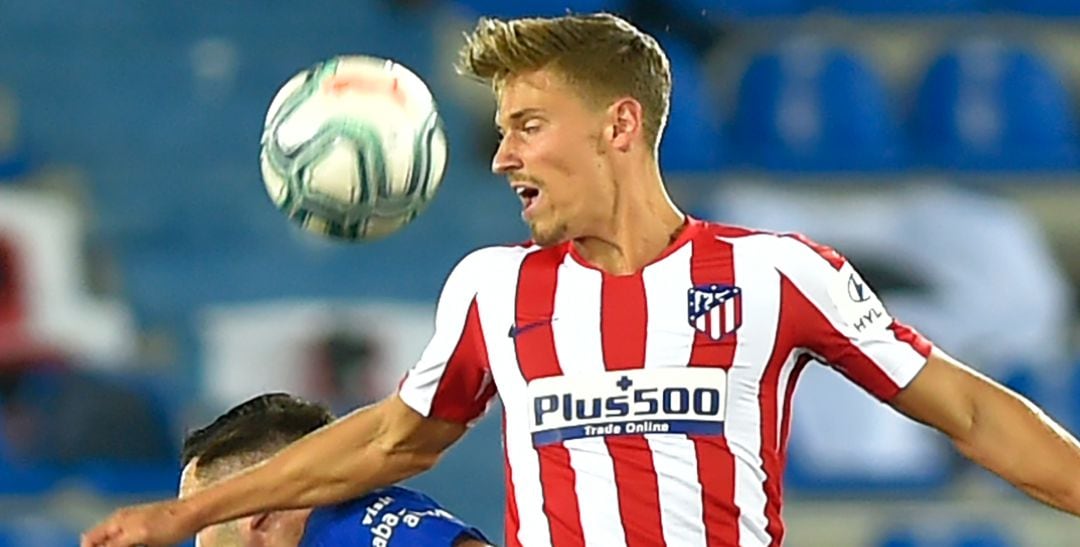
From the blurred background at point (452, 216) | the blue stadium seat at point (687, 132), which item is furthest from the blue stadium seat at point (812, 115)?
the blue stadium seat at point (687, 132)

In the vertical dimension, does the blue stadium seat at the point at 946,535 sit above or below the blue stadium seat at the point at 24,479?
below

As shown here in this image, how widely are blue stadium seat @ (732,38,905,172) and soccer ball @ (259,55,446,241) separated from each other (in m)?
4.95

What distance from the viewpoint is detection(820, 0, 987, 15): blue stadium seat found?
29.8 ft

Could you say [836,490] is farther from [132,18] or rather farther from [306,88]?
[306,88]

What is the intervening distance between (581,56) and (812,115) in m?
5.24

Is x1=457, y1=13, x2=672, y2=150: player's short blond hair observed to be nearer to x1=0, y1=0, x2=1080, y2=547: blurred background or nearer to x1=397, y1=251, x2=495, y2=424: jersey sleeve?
x1=397, y1=251, x2=495, y2=424: jersey sleeve

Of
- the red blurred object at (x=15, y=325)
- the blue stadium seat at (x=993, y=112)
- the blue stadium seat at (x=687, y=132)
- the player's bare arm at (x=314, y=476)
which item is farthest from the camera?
the blue stadium seat at (x=993, y=112)

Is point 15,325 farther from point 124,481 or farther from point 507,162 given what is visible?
point 507,162

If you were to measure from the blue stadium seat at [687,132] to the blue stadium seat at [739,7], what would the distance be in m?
0.32

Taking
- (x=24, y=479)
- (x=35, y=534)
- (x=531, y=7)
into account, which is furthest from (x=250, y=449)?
(x=531, y=7)

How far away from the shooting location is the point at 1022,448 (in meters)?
3.65

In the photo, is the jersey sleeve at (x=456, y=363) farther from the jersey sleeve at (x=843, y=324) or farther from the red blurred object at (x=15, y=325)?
the red blurred object at (x=15, y=325)

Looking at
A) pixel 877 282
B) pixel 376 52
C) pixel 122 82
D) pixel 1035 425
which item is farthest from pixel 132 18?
pixel 1035 425

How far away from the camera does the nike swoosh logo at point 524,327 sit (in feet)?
12.3
